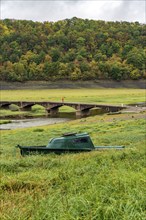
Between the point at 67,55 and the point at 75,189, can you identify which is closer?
the point at 75,189

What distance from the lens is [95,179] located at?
1203cm

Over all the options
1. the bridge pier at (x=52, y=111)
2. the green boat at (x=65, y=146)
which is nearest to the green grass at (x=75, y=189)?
the green boat at (x=65, y=146)

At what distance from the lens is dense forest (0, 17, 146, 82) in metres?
154

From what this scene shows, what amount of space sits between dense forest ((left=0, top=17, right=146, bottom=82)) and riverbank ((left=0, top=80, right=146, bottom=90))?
9.83 feet

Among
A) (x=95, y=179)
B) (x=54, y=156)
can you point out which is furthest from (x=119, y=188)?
(x=54, y=156)

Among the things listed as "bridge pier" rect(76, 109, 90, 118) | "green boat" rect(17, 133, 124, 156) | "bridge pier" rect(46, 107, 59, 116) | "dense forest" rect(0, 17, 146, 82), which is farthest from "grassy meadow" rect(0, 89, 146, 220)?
"dense forest" rect(0, 17, 146, 82)

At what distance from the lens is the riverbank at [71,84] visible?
14062cm

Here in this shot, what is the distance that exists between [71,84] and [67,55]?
3025 cm

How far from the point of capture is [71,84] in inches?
5758

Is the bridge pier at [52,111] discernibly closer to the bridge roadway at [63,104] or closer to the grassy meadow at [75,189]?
the bridge roadway at [63,104]

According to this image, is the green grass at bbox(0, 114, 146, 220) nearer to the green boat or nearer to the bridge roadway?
the green boat

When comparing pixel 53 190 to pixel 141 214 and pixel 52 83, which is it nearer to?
pixel 141 214

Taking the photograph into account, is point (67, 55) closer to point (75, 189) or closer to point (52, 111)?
point (52, 111)

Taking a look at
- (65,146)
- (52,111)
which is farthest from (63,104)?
(65,146)
